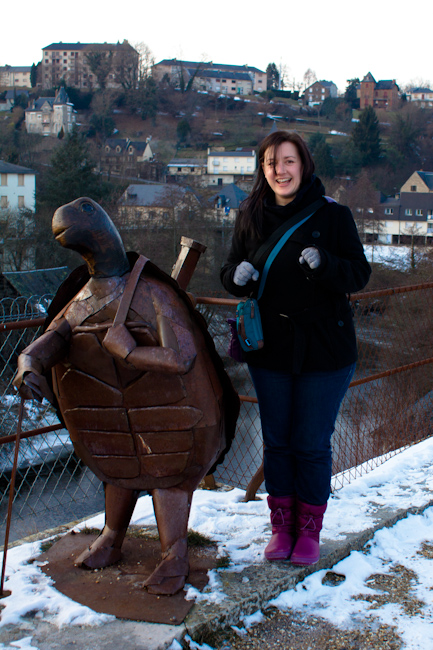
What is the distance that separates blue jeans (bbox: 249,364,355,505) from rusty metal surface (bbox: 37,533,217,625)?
0.52 metres

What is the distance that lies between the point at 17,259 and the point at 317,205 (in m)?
21.6

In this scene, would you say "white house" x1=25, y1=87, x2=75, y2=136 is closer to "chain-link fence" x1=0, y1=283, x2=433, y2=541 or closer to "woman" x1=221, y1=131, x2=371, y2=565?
"chain-link fence" x1=0, y1=283, x2=433, y2=541

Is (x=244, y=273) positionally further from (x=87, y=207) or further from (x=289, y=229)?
(x=87, y=207)

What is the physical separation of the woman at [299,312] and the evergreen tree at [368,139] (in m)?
61.7

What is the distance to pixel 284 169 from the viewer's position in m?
2.74

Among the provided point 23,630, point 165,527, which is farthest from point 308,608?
point 23,630

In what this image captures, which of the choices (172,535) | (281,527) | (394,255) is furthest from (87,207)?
(394,255)

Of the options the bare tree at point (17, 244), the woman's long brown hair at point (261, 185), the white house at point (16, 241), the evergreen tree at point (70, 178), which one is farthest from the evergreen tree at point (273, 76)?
the woman's long brown hair at point (261, 185)

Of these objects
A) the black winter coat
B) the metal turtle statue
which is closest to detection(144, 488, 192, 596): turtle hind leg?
the metal turtle statue

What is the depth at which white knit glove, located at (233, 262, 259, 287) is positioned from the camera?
105 inches

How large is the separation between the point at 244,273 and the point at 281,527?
4.06 ft

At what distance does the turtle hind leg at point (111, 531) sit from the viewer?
9.40 feet

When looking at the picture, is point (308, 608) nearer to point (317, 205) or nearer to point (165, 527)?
point (165, 527)

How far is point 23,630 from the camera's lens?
2.49 metres
